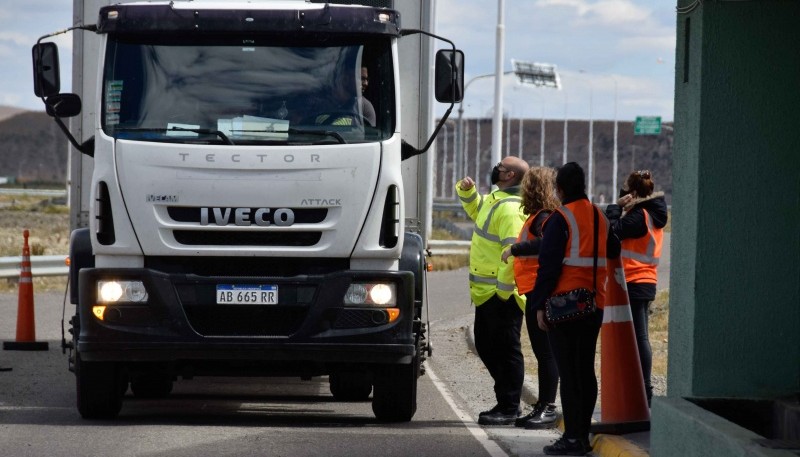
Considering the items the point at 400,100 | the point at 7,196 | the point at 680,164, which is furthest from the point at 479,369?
the point at 7,196

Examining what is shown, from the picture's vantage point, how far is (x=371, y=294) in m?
9.75

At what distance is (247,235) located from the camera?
964 cm

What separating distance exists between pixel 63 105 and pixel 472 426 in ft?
12.2

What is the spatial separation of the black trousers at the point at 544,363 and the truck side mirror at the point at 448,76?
165 centimetres

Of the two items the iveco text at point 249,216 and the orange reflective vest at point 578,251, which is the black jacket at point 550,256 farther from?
the iveco text at point 249,216

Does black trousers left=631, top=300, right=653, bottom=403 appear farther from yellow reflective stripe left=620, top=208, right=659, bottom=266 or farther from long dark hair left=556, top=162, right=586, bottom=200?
long dark hair left=556, top=162, right=586, bottom=200

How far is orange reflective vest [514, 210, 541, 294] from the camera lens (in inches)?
389

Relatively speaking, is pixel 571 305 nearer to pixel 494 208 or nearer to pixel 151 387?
pixel 494 208

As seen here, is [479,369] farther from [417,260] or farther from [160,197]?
[160,197]

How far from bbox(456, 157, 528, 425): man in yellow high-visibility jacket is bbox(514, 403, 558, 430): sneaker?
0.18 metres

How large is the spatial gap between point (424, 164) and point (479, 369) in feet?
13.5

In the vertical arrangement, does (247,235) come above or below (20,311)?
above

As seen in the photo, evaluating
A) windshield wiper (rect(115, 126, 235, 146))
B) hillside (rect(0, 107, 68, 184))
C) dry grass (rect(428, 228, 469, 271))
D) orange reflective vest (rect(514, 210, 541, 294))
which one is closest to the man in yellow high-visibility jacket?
orange reflective vest (rect(514, 210, 541, 294))

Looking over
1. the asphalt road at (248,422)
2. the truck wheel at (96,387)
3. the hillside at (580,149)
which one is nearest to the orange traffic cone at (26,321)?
the asphalt road at (248,422)
